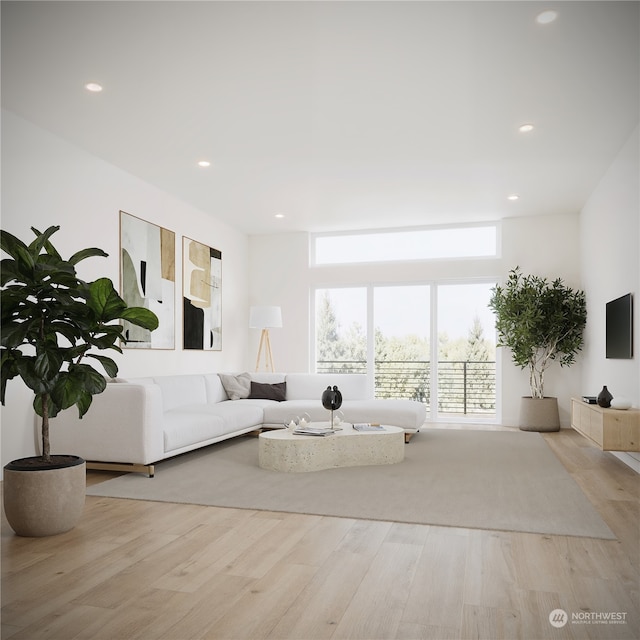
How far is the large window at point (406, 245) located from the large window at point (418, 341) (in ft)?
1.43

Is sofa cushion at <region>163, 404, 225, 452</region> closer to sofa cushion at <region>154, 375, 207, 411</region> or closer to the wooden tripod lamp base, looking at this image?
sofa cushion at <region>154, 375, 207, 411</region>

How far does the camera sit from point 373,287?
8.67 m

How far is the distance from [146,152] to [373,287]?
4.15 meters

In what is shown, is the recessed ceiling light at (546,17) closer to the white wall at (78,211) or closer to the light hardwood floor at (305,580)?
the light hardwood floor at (305,580)

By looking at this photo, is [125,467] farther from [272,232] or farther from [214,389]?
[272,232]

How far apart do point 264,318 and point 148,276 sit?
80.6 inches

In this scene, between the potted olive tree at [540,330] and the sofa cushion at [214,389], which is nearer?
the sofa cushion at [214,389]

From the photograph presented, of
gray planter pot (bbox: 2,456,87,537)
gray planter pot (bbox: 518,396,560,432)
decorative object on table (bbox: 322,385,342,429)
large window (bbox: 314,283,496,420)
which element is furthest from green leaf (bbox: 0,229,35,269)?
gray planter pot (bbox: 518,396,560,432)

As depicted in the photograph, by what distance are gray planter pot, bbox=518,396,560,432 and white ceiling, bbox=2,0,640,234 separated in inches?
102

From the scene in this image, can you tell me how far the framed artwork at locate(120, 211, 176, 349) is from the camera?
593cm

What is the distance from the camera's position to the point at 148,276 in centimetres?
631

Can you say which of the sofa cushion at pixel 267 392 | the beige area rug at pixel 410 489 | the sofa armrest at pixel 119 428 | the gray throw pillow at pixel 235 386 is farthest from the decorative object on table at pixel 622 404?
the gray throw pillow at pixel 235 386

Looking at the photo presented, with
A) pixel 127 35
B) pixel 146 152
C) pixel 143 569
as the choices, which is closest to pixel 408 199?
pixel 146 152

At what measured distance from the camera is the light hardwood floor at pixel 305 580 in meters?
2.03
